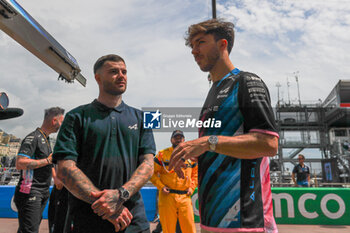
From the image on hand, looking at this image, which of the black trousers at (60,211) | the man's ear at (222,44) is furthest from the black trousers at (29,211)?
the man's ear at (222,44)

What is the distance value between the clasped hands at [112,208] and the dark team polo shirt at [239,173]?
68 cm

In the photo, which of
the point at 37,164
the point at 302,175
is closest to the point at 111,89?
the point at 37,164

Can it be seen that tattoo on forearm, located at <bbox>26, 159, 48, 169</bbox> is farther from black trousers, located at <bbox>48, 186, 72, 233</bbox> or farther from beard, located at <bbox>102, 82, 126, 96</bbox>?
beard, located at <bbox>102, 82, 126, 96</bbox>

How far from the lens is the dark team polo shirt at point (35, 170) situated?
421 cm

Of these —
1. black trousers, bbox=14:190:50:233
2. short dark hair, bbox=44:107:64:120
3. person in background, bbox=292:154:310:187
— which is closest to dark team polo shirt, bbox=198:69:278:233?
black trousers, bbox=14:190:50:233

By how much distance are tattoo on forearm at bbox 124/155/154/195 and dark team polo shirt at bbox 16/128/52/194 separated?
264cm

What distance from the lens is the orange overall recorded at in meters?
5.21

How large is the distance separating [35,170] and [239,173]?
379cm

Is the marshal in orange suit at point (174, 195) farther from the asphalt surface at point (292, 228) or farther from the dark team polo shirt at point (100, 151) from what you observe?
the dark team polo shirt at point (100, 151)

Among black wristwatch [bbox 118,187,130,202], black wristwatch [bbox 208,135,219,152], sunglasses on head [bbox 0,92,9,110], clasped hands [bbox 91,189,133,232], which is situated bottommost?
clasped hands [bbox 91,189,133,232]

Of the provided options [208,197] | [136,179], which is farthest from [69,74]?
[208,197]

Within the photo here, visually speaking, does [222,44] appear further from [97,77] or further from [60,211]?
[60,211]

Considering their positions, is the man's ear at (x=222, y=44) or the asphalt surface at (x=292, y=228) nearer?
the man's ear at (x=222, y=44)

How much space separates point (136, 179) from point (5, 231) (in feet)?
22.2
